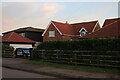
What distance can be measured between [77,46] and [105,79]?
6.52m

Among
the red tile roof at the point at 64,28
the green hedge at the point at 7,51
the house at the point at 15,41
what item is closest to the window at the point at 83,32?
the red tile roof at the point at 64,28

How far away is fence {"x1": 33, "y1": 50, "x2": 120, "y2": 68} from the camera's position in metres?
13.0

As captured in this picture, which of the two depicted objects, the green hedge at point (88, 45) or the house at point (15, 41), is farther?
the house at point (15, 41)

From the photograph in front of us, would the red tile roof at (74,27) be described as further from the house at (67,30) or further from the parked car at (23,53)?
the parked car at (23,53)

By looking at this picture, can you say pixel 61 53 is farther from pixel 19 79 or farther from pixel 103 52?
pixel 19 79

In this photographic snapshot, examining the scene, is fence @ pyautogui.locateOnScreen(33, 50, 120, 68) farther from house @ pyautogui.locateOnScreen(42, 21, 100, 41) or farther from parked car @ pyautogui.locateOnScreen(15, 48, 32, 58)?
house @ pyautogui.locateOnScreen(42, 21, 100, 41)

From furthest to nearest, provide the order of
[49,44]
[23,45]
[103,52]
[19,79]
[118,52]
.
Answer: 1. [23,45]
2. [49,44]
3. [103,52]
4. [118,52]
5. [19,79]

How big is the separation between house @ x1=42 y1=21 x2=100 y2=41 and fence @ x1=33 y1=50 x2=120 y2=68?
18.9m

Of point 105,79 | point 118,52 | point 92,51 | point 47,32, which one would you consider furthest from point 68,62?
point 47,32

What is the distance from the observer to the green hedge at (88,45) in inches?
519

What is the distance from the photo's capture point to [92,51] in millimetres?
14188

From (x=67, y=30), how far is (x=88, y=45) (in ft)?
81.6

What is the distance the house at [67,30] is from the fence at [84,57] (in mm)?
18915

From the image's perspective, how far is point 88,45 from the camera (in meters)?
14.7
